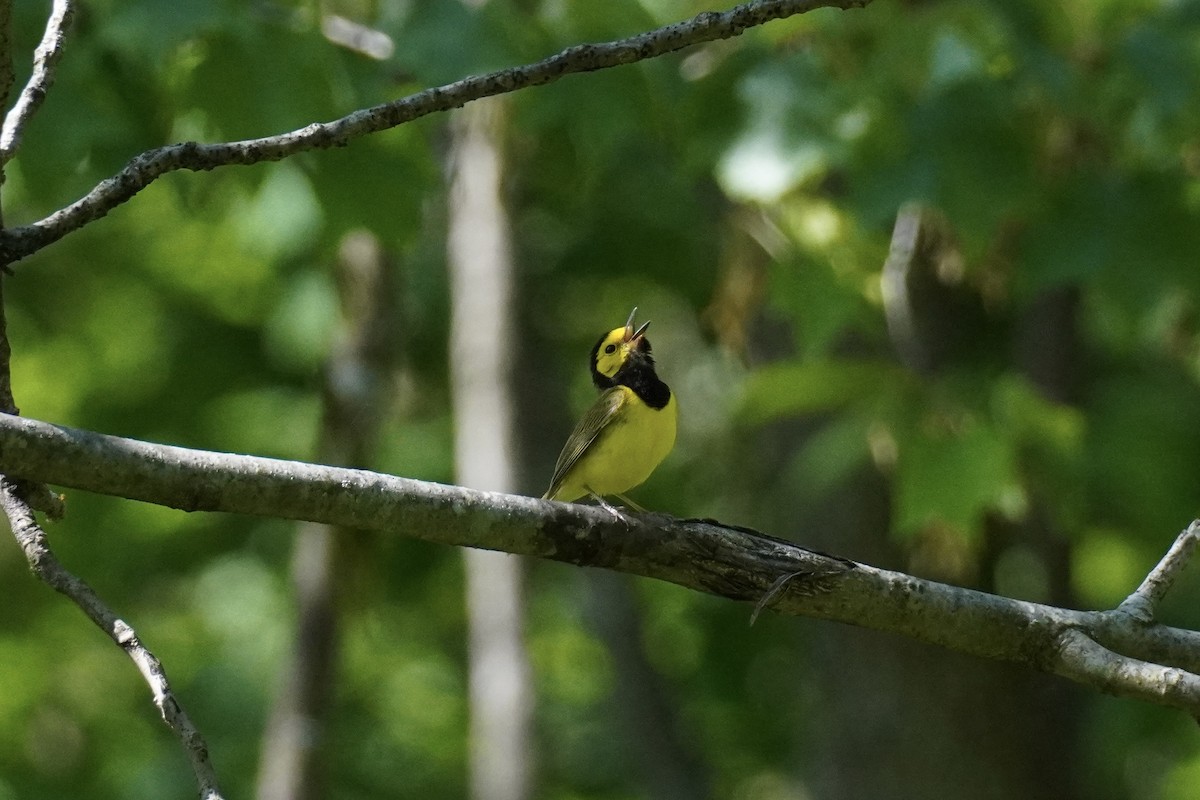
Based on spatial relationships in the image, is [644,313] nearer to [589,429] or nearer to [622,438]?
[589,429]

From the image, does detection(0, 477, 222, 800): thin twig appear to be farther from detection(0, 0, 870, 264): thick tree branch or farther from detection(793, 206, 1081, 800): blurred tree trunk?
detection(793, 206, 1081, 800): blurred tree trunk

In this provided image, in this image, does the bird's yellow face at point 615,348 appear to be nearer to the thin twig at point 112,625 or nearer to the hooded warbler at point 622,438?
the hooded warbler at point 622,438

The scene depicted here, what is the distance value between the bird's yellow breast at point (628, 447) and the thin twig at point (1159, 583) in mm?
2430

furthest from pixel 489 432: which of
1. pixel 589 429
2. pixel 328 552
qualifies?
pixel 589 429

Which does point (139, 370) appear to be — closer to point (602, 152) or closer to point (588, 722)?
point (588, 722)

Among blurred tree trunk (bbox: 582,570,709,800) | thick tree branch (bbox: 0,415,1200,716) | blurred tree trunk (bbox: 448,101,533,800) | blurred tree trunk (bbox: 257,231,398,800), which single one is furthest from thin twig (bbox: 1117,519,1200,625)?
blurred tree trunk (bbox: 582,570,709,800)

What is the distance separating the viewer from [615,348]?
6703 mm

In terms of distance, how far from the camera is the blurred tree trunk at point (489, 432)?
6.72 meters

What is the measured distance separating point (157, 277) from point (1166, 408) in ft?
25.1

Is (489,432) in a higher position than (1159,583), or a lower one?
higher

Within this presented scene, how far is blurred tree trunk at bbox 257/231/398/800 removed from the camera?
22.7 ft

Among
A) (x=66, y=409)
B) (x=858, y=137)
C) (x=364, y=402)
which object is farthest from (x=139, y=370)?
(x=858, y=137)

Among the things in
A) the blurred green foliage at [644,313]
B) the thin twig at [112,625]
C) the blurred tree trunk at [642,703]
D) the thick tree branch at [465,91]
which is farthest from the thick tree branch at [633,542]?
the blurred tree trunk at [642,703]

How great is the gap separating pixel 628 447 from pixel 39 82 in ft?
10.0
